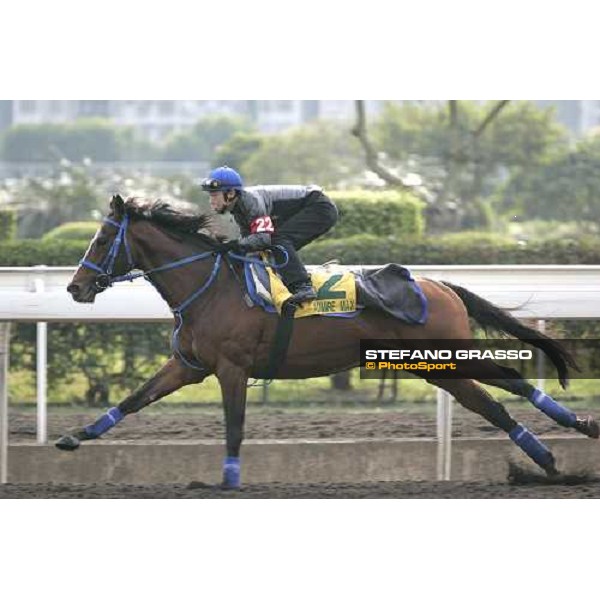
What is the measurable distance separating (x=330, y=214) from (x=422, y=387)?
369 centimetres

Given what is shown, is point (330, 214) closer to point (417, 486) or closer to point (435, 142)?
point (417, 486)

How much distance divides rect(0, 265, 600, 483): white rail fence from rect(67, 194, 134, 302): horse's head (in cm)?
83

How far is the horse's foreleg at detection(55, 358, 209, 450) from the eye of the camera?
7.06 meters

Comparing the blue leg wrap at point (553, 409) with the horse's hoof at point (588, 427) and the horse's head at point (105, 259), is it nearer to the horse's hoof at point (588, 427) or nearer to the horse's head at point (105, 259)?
the horse's hoof at point (588, 427)

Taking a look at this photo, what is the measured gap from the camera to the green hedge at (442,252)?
1001cm

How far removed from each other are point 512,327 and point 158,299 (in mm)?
1881

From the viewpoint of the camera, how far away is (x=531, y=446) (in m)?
7.11

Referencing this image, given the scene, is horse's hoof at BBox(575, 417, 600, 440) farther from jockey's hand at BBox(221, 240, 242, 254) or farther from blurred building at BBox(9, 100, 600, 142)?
blurred building at BBox(9, 100, 600, 142)

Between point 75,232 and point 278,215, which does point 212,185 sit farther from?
point 75,232

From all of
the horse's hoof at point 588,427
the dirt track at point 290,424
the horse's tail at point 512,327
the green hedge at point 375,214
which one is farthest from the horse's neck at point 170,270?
the green hedge at point 375,214

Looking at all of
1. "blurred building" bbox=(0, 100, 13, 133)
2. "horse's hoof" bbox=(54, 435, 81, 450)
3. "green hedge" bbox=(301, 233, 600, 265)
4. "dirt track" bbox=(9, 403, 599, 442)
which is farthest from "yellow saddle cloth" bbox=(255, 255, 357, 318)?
"blurred building" bbox=(0, 100, 13, 133)

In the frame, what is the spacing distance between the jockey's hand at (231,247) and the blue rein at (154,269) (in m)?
0.02

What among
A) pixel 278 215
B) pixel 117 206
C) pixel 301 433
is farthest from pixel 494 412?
pixel 117 206

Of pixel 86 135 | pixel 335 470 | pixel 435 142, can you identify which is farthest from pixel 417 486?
pixel 86 135
